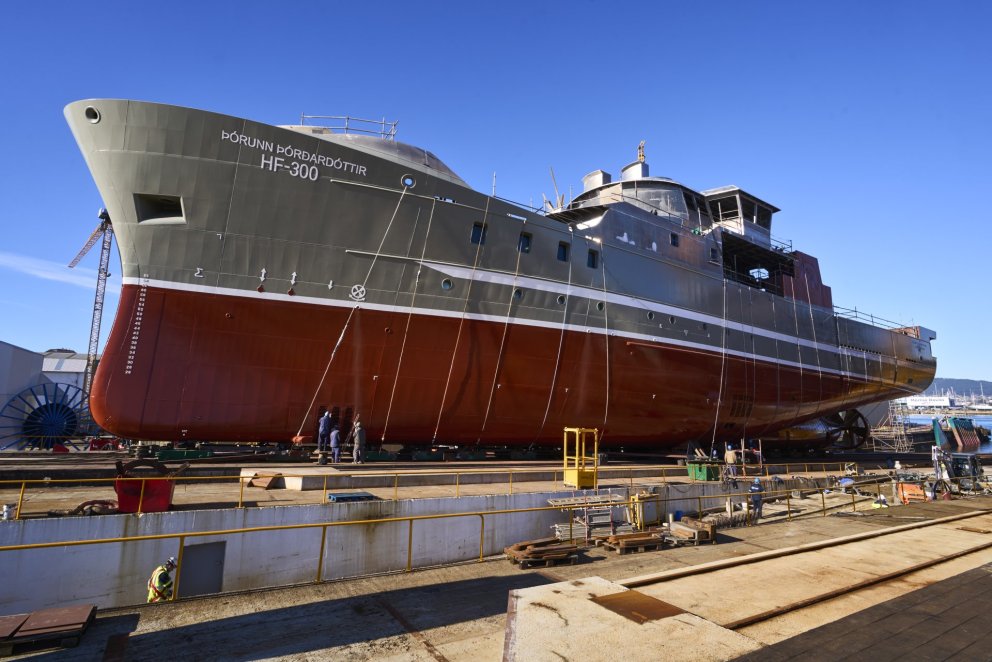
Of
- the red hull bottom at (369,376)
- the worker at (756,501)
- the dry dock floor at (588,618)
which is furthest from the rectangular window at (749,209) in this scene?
the dry dock floor at (588,618)

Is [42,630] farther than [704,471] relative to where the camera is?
No

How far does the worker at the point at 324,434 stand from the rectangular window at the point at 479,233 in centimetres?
737

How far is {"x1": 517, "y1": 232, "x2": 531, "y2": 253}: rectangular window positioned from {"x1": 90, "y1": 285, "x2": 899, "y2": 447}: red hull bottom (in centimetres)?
284

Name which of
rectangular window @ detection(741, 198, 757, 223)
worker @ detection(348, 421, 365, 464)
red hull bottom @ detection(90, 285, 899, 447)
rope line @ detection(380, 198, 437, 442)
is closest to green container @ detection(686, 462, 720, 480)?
red hull bottom @ detection(90, 285, 899, 447)

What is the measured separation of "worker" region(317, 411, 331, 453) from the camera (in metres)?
13.8

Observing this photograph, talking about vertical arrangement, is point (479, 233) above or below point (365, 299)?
above

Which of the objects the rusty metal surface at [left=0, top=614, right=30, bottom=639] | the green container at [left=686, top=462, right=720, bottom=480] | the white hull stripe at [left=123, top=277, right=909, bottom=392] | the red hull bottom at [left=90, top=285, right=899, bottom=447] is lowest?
the rusty metal surface at [left=0, top=614, right=30, bottom=639]

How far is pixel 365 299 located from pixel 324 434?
4159mm

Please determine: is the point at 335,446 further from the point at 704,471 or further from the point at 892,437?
the point at 892,437

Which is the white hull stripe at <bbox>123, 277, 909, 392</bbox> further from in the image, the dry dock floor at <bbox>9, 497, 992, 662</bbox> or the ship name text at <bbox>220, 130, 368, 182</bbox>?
the dry dock floor at <bbox>9, 497, 992, 662</bbox>

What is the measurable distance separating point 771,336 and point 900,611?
22668 mm

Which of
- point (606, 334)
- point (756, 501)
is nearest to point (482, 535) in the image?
point (606, 334)

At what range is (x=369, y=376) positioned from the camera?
1462 cm

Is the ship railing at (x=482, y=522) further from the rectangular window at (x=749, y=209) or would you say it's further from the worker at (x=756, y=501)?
the rectangular window at (x=749, y=209)
